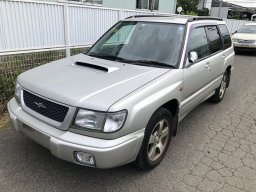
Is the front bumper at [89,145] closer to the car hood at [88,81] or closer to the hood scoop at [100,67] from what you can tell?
the car hood at [88,81]

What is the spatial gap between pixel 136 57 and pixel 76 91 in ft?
3.98

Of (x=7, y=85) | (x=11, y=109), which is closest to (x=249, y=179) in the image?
(x=11, y=109)

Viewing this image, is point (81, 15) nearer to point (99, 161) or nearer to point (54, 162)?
point (54, 162)

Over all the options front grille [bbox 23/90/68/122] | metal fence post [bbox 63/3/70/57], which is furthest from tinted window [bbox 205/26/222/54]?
metal fence post [bbox 63/3/70/57]

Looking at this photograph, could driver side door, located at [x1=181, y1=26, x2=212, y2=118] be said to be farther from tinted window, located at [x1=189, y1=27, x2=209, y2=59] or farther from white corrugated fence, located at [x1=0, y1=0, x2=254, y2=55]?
white corrugated fence, located at [x1=0, y1=0, x2=254, y2=55]

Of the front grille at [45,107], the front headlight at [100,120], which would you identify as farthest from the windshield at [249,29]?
the front grille at [45,107]

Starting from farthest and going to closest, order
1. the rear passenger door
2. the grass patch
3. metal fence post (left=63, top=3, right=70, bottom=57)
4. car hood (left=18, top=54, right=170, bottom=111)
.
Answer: metal fence post (left=63, top=3, right=70, bottom=57) → the rear passenger door → the grass patch → car hood (left=18, top=54, right=170, bottom=111)

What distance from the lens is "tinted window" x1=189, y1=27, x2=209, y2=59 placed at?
12.4 ft

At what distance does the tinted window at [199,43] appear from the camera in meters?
3.77

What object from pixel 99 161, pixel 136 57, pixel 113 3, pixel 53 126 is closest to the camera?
pixel 99 161

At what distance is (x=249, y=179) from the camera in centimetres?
307

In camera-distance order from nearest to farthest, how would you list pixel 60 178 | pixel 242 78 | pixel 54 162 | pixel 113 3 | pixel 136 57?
pixel 60 178 → pixel 54 162 → pixel 136 57 → pixel 242 78 → pixel 113 3

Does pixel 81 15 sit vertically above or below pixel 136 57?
above

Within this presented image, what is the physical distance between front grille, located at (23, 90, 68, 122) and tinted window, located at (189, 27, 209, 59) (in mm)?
2059
